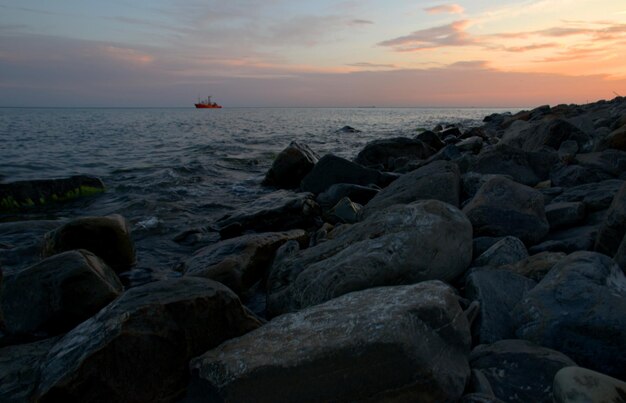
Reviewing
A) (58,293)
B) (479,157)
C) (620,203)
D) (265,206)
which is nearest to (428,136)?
(479,157)

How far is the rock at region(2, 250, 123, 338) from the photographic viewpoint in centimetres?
400

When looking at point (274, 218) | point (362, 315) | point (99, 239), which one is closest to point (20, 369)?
point (99, 239)

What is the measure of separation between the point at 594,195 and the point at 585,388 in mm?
3933

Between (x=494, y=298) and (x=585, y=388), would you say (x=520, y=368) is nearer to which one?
(x=585, y=388)

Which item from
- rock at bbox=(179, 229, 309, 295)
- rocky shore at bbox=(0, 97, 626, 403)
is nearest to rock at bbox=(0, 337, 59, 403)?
rocky shore at bbox=(0, 97, 626, 403)

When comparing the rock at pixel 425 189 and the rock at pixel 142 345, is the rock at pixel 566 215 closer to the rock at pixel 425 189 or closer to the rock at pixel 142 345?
the rock at pixel 425 189

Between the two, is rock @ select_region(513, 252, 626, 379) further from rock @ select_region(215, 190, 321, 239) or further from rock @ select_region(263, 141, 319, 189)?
rock @ select_region(263, 141, 319, 189)

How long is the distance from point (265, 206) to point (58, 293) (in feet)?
13.2

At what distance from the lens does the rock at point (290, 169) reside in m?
11.7

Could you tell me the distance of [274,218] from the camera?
7.37 meters

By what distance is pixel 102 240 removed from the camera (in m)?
5.62

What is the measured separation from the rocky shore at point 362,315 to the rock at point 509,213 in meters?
0.02

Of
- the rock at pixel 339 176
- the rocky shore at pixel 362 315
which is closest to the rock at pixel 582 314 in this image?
the rocky shore at pixel 362 315

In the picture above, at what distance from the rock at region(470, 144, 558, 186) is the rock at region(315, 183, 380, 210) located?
1.92 m
